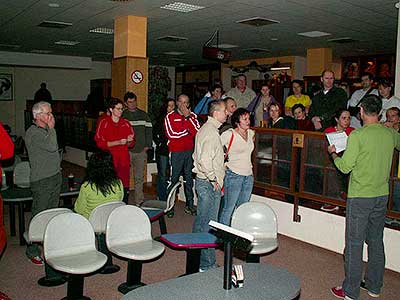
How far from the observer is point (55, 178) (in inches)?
180

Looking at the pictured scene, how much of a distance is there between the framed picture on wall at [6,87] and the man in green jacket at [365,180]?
15.4m

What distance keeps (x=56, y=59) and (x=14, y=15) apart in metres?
7.74

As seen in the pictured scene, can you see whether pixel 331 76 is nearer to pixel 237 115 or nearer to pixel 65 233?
pixel 237 115

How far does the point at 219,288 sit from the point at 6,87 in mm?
16040

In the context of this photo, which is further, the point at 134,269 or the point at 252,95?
the point at 252,95

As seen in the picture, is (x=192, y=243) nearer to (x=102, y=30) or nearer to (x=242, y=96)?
(x=242, y=96)

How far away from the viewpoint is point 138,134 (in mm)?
6648

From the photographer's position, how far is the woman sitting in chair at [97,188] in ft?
13.7

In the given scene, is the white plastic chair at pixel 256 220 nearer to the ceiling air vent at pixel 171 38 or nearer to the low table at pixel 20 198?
the low table at pixel 20 198

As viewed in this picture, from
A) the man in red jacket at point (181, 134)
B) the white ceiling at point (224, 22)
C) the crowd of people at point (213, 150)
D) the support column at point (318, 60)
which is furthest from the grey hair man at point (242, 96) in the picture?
the support column at point (318, 60)

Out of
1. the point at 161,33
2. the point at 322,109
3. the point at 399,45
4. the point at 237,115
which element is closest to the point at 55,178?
the point at 237,115

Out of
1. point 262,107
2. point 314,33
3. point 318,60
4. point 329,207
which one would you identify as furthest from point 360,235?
A: point 318,60

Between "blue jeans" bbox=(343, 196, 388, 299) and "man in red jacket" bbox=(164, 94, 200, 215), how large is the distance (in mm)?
3030

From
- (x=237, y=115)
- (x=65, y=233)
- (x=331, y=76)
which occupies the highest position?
(x=331, y=76)
